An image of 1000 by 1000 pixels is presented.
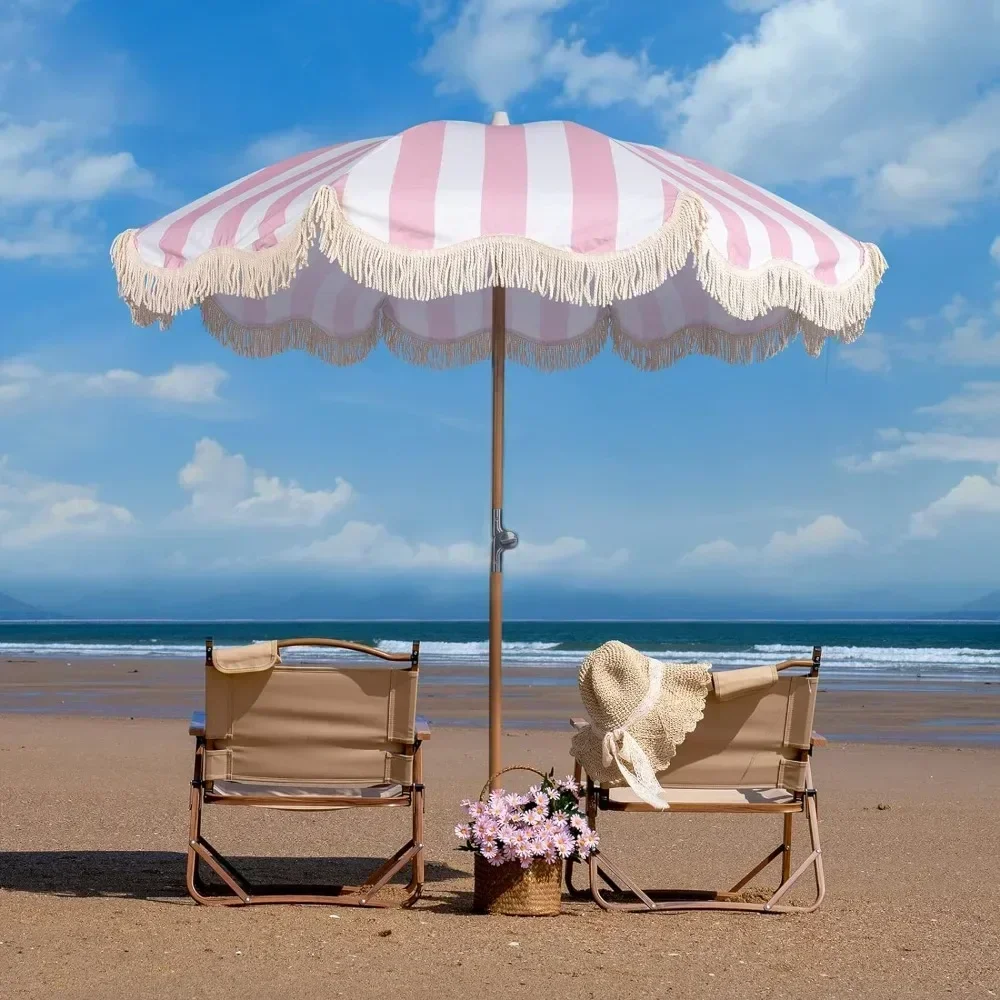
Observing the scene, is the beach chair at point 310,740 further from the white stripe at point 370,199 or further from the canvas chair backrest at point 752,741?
the white stripe at point 370,199

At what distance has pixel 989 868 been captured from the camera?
5.18 meters

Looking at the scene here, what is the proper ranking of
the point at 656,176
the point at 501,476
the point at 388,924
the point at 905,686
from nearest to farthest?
1. the point at 388,924
2. the point at 656,176
3. the point at 501,476
4. the point at 905,686

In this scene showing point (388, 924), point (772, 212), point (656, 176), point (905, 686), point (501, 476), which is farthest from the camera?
point (905, 686)

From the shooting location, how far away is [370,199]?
3.88 metres

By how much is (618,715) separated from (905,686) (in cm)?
1762

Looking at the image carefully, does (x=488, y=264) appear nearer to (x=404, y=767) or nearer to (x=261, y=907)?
(x=404, y=767)

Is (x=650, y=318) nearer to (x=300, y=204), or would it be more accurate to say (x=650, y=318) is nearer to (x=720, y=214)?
(x=720, y=214)

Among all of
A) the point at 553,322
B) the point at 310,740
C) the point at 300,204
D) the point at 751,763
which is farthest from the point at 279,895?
the point at 553,322

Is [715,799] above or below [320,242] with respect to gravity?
below

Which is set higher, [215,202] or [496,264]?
[215,202]

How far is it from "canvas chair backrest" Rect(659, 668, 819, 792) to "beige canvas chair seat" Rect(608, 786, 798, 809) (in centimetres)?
4

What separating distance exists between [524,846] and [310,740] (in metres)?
0.78

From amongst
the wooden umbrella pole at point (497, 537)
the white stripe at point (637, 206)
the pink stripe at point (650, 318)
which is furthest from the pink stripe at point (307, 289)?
the white stripe at point (637, 206)

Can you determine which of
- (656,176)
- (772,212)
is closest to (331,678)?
(656,176)
